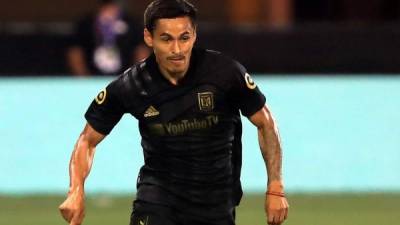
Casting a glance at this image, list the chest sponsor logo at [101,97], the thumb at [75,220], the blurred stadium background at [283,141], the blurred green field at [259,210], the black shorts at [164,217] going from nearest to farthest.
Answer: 1. the thumb at [75,220]
2. the black shorts at [164,217]
3. the chest sponsor logo at [101,97]
4. the blurred green field at [259,210]
5. the blurred stadium background at [283,141]

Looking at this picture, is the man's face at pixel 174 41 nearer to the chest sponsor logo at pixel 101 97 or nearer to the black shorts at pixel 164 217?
the chest sponsor logo at pixel 101 97

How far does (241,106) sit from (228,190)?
45 centimetres

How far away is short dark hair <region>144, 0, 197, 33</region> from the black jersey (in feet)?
0.80

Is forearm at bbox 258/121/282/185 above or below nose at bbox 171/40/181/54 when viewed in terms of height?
below

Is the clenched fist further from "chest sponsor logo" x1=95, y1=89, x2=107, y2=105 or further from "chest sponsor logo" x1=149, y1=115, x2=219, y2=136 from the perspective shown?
"chest sponsor logo" x1=95, y1=89, x2=107, y2=105

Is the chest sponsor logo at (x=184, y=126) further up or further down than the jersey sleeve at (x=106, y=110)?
further down

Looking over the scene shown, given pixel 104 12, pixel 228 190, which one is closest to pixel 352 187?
pixel 104 12

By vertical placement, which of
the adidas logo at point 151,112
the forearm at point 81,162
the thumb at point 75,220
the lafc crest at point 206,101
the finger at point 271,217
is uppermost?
the lafc crest at point 206,101

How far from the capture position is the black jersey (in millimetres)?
6391

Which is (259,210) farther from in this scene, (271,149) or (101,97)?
(101,97)

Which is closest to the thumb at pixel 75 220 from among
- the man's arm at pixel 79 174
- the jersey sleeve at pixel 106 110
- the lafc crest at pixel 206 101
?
the man's arm at pixel 79 174

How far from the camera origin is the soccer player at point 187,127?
638 cm

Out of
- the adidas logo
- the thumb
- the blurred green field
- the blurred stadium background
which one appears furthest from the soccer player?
the blurred stadium background

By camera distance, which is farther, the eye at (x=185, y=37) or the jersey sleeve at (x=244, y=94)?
the jersey sleeve at (x=244, y=94)
